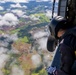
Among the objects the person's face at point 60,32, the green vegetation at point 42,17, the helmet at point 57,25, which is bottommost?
the green vegetation at point 42,17

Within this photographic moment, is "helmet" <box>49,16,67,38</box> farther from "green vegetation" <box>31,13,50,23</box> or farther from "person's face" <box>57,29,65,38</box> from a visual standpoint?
"green vegetation" <box>31,13,50,23</box>

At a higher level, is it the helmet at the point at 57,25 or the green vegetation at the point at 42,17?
the helmet at the point at 57,25

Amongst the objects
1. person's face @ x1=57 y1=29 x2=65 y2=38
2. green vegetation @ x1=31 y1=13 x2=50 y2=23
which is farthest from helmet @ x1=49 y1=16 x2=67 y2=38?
green vegetation @ x1=31 y1=13 x2=50 y2=23

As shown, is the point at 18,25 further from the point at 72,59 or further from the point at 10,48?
the point at 72,59

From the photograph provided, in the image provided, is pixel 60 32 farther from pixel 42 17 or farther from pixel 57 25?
pixel 42 17

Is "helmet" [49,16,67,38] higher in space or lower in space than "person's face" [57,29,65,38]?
higher

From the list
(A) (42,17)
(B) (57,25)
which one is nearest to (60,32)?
(B) (57,25)

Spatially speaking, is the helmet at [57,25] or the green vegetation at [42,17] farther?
the green vegetation at [42,17]

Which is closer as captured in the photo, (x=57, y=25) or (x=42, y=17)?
(x=57, y=25)

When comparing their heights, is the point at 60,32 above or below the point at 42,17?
above

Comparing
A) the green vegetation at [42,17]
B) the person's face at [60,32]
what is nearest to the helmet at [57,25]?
the person's face at [60,32]

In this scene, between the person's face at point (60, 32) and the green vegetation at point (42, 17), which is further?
the green vegetation at point (42, 17)

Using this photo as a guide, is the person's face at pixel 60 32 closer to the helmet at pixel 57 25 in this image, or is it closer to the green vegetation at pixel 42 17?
the helmet at pixel 57 25
